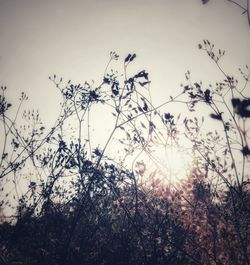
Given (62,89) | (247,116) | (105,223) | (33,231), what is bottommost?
(33,231)

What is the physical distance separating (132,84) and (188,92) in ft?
4.81

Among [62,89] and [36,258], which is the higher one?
[62,89]

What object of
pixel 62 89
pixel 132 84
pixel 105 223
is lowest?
pixel 105 223

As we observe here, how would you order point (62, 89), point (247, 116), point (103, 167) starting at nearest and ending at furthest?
point (247, 116)
point (103, 167)
point (62, 89)

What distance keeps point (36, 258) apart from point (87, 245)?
1.90 metres

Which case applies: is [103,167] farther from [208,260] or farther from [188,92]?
[208,260]

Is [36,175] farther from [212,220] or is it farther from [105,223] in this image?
[212,220]

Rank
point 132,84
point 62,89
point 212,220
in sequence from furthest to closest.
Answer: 1. point 212,220
2. point 62,89
3. point 132,84

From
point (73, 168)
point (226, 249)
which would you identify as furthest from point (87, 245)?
point (226, 249)

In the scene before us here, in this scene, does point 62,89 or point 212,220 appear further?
point 212,220

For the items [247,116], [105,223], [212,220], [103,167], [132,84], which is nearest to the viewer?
[247,116]

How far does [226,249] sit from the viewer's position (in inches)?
451

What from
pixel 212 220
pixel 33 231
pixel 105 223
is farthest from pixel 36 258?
pixel 212 220

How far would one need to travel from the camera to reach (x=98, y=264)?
10.1m
